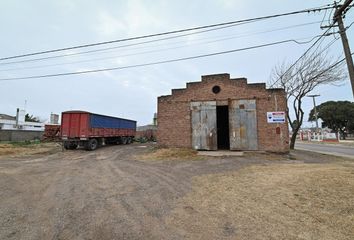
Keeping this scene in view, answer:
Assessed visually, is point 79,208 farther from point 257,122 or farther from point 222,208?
point 257,122

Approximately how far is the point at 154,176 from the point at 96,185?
2208 mm

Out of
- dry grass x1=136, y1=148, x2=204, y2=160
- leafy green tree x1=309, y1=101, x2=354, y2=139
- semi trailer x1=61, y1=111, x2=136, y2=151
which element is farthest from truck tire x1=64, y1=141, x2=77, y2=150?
leafy green tree x1=309, y1=101, x2=354, y2=139

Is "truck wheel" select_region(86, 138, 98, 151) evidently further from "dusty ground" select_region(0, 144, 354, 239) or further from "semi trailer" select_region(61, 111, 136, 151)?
"dusty ground" select_region(0, 144, 354, 239)

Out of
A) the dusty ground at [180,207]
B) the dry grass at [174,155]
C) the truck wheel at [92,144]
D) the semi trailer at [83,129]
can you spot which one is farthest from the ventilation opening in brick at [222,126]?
the dusty ground at [180,207]

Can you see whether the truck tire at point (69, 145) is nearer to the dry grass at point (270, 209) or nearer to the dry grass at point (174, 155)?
the dry grass at point (174, 155)

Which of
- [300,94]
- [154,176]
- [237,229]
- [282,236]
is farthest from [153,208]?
[300,94]

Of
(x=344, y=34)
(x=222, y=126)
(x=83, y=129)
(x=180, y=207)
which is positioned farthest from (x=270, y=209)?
(x=83, y=129)

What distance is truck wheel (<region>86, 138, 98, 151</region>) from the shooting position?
1987 cm

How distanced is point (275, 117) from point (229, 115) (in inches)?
116

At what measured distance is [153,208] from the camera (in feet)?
17.8

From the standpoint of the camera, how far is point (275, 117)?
15531 mm

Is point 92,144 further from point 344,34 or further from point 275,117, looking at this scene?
point 344,34

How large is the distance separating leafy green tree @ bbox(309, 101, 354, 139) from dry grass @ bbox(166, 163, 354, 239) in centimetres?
5148

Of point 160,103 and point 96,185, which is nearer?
point 96,185
